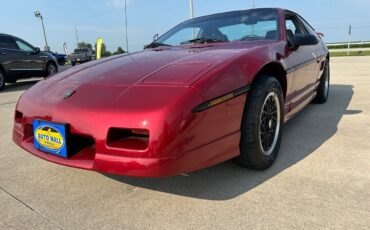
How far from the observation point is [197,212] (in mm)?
1901

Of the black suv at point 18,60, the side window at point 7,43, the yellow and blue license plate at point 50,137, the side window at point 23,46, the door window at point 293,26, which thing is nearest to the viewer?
the yellow and blue license plate at point 50,137

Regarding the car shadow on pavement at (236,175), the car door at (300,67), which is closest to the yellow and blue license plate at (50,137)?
the car shadow on pavement at (236,175)

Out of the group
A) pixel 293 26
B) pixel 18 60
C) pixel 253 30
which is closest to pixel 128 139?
pixel 253 30

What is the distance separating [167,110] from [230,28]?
1745mm

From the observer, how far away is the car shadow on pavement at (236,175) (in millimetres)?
2156

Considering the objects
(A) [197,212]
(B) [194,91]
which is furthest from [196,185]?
(B) [194,91]

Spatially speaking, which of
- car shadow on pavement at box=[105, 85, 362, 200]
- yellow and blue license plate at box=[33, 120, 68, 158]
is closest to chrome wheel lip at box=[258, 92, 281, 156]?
car shadow on pavement at box=[105, 85, 362, 200]

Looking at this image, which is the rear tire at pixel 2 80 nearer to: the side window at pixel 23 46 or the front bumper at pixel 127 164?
the side window at pixel 23 46

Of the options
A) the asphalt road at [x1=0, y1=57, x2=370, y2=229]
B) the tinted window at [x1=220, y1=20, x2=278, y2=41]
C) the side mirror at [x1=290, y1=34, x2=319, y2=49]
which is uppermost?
the tinted window at [x1=220, y1=20, x2=278, y2=41]

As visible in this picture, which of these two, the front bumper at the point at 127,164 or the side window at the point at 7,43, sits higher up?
the side window at the point at 7,43

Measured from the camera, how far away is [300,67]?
318 cm

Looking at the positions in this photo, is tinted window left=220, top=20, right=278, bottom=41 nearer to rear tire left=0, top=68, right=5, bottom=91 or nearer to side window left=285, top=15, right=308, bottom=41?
side window left=285, top=15, right=308, bottom=41

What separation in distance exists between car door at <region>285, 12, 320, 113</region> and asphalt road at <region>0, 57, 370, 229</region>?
20.2 inches

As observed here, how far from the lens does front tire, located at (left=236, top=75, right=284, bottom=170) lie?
7.27 ft
